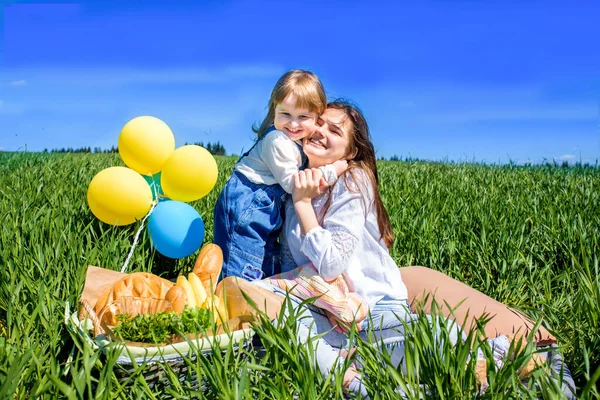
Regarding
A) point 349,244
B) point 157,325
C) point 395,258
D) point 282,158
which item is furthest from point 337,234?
point 395,258

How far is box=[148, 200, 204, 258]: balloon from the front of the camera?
293cm

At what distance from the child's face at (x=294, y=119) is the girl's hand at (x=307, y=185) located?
208 mm

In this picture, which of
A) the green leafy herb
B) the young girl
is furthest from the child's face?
the green leafy herb

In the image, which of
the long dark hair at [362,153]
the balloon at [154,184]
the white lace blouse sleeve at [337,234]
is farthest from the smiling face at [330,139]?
the balloon at [154,184]

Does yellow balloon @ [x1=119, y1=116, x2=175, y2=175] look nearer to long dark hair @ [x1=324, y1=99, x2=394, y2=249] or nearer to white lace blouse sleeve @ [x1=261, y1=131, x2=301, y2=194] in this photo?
white lace blouse sleeve @ [x1=261, y1=131, x2=301, y2=194]

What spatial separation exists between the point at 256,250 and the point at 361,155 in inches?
27.2

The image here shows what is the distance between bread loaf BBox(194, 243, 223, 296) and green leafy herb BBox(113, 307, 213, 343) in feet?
1.27

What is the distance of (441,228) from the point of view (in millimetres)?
3842

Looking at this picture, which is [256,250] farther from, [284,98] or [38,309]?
[38,309]

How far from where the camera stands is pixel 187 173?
3.07m

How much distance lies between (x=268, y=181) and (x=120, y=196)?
0.83 metres

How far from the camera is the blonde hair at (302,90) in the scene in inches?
100

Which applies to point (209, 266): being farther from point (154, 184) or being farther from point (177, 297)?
point (154, 184)

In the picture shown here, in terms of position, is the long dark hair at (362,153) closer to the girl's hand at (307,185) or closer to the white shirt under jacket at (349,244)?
the white shirt under jacket at (349,244)
